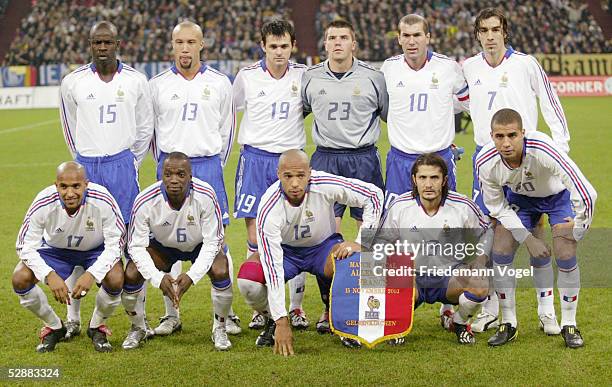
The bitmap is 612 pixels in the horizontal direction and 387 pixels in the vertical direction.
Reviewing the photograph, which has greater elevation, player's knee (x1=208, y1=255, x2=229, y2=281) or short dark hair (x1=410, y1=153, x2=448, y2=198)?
short dark hair (x1=410, y1=153, x2=448, y2=198)

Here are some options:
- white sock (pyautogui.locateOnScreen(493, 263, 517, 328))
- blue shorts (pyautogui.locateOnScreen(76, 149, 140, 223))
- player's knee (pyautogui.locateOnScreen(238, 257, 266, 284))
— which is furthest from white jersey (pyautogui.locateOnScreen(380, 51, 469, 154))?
blue shorts (pyautogui.locateOnScreen(76, 149, 140, 223))

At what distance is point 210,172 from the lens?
618 cm

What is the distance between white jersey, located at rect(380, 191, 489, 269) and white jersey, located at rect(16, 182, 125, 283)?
1736 mm

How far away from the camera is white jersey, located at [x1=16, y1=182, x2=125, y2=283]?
5395 millimetres

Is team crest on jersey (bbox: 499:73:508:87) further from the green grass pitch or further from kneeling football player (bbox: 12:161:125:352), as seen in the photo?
kneeling football player (bbox: 12:161:125:352)

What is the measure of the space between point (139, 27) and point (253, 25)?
13.0 ft

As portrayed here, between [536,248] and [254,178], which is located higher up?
[254,178]

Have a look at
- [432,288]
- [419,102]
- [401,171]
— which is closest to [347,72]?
[419,102]

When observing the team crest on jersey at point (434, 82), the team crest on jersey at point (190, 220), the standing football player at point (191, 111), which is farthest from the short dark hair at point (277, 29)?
the team crest on jersey at point (190, 220)

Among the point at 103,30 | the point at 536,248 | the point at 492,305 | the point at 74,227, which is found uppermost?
the point at 103,30

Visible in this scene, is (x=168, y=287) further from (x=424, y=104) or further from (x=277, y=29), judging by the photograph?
(x=424, y=104)

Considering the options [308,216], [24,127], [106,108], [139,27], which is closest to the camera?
[308,216]

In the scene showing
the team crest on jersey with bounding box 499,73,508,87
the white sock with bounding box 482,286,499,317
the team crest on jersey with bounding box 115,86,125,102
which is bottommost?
the white sock with bounding box 482,286,499,317

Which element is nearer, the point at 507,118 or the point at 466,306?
the point at 507,118
